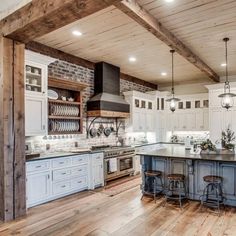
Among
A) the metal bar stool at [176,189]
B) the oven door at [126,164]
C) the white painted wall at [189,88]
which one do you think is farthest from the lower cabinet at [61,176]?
the white painted wall at [189,88]

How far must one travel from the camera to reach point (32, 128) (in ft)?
14.5

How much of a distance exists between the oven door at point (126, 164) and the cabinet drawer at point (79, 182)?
121 cm

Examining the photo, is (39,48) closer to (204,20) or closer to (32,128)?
(32,128)

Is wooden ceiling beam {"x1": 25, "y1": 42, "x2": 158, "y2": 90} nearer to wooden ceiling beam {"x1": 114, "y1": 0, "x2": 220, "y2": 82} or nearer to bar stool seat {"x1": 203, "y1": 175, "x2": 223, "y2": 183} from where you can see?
wooden ceiling beam {"x1": 114, "y1": 0, "x2": 220, "y2": 82}

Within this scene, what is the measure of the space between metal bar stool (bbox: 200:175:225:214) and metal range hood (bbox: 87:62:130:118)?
292 cm

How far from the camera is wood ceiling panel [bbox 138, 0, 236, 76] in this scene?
3.28 meters

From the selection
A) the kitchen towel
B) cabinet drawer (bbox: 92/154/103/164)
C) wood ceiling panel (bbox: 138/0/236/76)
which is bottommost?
the kitchen towel

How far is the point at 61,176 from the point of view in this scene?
4707 mm

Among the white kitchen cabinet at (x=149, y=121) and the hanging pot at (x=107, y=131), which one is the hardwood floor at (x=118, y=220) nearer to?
the hanging pot at (x=107, y=131)

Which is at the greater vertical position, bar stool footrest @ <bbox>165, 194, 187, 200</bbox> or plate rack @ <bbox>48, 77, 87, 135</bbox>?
plate rack @ <bbox>48, 77, 87, 135</bbox>

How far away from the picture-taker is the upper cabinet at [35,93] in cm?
436

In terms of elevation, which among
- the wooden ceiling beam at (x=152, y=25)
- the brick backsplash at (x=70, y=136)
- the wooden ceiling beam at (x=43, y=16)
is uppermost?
the wooden ceiling beam at (x=152, y=25)

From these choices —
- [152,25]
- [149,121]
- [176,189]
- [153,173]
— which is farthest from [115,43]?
[149,121]

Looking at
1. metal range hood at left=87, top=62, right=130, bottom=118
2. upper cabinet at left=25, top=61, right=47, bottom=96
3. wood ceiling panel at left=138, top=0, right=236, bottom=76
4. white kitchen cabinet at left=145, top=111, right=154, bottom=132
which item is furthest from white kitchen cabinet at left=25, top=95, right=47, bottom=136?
white kitchen cabinet at left=145, top=111, right=154, bottom=132
